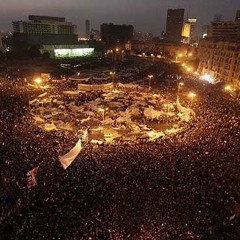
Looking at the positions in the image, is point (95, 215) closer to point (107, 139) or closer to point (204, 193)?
point (204, 193)

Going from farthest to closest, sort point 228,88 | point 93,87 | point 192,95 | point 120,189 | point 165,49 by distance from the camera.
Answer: point 165,49 → point 228,88 → point 93,87 → point 192,95 → point 120,189

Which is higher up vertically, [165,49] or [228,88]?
[228,88]

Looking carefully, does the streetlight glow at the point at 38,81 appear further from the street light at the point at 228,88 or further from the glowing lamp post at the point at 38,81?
the street light at the point at 228,88

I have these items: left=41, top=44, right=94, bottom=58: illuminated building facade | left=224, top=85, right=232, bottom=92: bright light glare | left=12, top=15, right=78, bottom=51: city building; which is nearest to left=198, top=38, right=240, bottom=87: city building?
left=224, top=85, right=232, bottom=92: bright light glare

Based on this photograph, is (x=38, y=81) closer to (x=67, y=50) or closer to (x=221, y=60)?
(x=221, y=60)

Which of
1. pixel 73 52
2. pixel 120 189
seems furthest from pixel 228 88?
pixel 73 52

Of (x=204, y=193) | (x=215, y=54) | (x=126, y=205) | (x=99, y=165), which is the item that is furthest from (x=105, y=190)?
(x=215, y=54)
